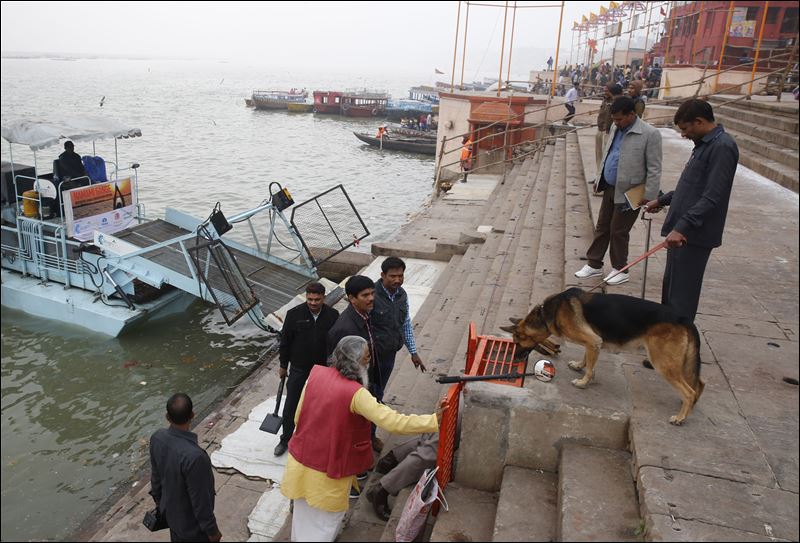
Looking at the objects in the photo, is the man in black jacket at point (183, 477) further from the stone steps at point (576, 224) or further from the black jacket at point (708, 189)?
the stone steps at point (576, 224)

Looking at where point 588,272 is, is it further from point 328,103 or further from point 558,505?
point 328,103

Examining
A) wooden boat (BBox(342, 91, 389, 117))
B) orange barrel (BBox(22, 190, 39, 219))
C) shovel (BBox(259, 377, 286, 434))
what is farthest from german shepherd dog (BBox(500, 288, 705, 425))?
wooden boat (BBox(342, 91, 389, 117))

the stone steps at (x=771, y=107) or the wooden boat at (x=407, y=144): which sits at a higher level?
the stone steps at (x=771, y=107)

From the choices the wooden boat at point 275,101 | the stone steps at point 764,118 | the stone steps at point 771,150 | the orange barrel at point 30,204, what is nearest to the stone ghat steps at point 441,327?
the stone steps at point 771,150

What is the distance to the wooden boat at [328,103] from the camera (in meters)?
56.2

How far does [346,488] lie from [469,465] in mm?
841

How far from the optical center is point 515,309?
18.3 feet

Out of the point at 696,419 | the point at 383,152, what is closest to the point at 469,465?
the point at 696,419

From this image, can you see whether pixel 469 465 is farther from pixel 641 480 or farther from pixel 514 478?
pixel 641 480

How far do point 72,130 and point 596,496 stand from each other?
8853mm

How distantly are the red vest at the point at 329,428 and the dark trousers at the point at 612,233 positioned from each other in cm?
303

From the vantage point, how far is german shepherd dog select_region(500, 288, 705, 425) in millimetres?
3053

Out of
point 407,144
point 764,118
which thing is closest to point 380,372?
point 764,118

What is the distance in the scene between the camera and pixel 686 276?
3623mm
